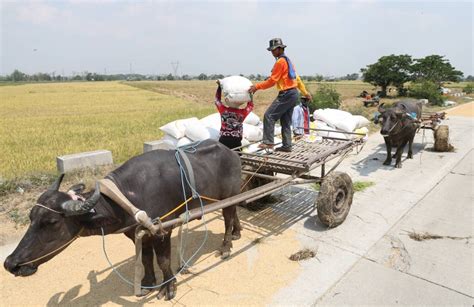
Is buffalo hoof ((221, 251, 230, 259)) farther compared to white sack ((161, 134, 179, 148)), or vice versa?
white sack ((161, 134, 179, 148))

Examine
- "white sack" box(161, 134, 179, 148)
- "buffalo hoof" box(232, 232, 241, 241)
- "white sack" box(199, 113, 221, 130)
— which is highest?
"white sack" box(199, 113, 221, 130)

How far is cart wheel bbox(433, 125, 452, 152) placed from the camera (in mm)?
9484

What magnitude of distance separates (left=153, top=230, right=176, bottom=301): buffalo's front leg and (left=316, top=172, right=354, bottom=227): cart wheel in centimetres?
228

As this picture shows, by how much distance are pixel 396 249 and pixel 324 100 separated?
12122mm

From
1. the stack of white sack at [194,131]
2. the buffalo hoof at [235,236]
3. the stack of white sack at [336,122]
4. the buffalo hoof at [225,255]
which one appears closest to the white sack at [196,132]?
the stack of white sack at [194,131]

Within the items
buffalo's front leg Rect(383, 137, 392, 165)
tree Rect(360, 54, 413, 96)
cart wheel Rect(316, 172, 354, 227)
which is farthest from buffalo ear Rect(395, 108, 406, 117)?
tree Rect(360, 54, 413, 96)

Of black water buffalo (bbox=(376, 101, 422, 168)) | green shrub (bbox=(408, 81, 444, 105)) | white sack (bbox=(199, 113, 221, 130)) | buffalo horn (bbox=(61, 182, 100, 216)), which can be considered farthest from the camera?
green shrub (bbox=(408, 81, 444, 105))

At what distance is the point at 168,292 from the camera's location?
342 cm

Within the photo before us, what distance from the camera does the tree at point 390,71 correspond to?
35.9 metres

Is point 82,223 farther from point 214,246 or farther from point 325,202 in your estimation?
A: point 325,202

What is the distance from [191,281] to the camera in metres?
3.71

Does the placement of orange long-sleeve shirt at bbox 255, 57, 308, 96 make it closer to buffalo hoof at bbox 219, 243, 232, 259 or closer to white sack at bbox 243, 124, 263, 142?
buffalo hoof at bbox 219, 243, 232, 259

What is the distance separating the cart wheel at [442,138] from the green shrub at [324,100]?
19.4 ft

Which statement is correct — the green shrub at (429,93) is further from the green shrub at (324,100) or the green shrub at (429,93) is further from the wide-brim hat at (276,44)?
the wide-brim hat at (276,44)
